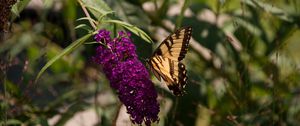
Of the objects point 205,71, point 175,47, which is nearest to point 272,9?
point 205,71

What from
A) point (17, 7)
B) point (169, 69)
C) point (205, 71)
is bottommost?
point (205, 71)

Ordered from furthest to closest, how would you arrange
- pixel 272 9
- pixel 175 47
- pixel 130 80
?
pixel 272 9 → pixel 175 47 → pixel 130 80

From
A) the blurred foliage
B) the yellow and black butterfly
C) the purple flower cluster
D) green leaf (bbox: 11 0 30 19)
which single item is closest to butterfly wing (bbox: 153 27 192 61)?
the yellow and black butterfly

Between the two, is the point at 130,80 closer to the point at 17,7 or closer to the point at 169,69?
the point at 169,69

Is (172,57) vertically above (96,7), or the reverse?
(96,7)

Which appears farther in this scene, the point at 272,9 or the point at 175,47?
the point at 272,9

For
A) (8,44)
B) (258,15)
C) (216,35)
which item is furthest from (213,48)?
(8,44)
